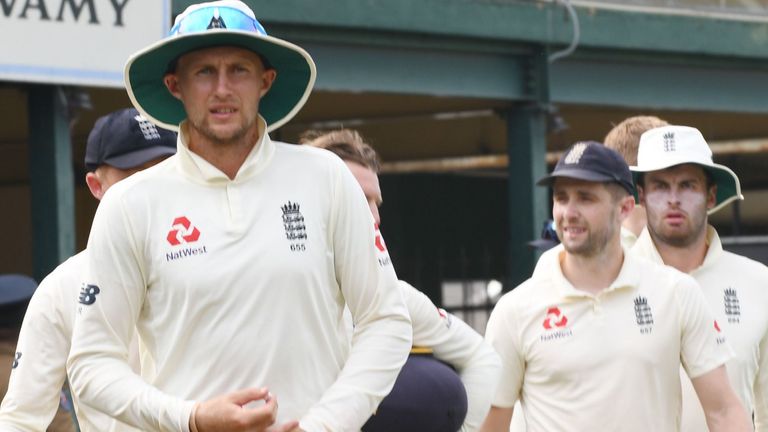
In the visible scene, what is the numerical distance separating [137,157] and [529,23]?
10.0m

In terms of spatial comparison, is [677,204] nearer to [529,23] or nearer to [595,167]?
[595,167]

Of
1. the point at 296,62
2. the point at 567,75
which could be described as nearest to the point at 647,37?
the point at 567,75

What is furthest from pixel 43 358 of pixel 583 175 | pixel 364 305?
pixel 583 175

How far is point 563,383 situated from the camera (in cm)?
565

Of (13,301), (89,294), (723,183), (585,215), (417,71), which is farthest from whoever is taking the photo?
(417,71)

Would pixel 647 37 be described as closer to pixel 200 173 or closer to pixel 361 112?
pixel 361 112

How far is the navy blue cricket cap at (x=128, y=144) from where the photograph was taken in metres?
4.80

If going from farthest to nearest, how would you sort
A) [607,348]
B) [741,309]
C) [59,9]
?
[59,9]
[741,309]
[607,348]

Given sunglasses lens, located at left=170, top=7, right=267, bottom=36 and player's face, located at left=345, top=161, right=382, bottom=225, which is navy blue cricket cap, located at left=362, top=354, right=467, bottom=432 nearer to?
player's face, located at left=345, top=161, right=382, bottom=225

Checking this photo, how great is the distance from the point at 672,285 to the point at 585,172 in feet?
1.55

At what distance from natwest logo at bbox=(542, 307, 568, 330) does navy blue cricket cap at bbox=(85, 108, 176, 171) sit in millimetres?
1511

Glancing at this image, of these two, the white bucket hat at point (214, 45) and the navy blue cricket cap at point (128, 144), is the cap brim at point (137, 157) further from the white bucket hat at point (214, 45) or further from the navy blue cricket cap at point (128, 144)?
the white bucket hat at point (214, 45)

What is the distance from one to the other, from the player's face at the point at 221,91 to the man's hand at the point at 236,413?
62 cm

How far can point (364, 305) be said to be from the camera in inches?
157
